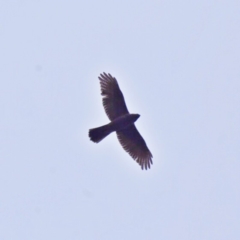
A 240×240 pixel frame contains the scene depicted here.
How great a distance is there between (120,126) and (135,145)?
1327mm

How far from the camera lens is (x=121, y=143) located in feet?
93.9

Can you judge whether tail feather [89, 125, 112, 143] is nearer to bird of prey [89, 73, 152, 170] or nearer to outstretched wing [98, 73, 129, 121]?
bird of prey [89, 73, 152, 170]

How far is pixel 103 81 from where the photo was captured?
93.0ft

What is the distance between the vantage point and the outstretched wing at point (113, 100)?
28.0 metres

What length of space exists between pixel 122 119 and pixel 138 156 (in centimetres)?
186

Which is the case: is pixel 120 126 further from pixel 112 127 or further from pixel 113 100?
pixel 113 100

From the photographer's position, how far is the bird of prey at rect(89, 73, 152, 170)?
90.1ft

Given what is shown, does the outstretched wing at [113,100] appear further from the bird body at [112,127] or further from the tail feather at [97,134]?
the tail feather at [97,134]

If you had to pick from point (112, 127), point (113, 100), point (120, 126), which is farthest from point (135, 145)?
point (113, 100)

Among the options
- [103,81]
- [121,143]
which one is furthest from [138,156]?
[103,81]

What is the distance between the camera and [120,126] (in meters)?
27.8

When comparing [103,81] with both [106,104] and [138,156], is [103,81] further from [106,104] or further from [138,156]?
[138,156]

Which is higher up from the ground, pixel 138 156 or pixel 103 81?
pixel 103 81

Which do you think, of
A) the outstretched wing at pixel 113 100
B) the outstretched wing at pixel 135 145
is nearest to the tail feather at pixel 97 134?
the outstretched wing at pixel 113 100
